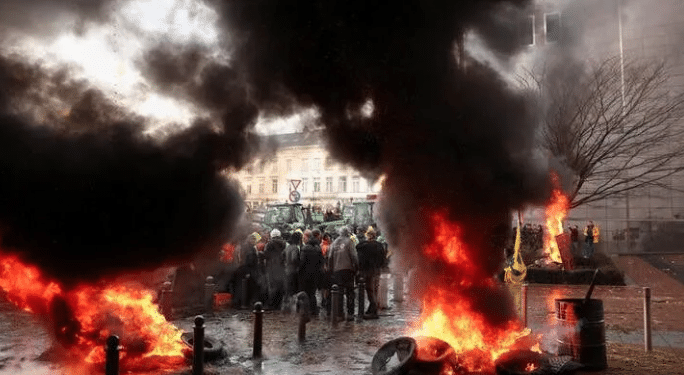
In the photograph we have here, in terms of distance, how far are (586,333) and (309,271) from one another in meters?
5.84

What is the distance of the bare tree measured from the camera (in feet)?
61.4

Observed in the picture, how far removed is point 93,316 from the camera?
6.97 metres

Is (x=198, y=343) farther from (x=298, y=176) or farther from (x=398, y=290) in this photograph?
(x=298, y=176)

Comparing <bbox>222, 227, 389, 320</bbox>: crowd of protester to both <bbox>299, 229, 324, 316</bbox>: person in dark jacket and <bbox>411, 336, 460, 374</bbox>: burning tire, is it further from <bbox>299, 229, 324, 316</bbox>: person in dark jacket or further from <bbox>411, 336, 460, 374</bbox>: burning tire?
<bbox>411, 336, 460, 374</bbox>: burning tire

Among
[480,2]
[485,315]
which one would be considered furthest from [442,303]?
[480,2]

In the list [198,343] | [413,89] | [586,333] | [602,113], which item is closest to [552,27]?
[602,113]

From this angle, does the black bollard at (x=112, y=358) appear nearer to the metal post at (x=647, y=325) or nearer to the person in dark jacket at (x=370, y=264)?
the person in dark jacket at (x=370, y=264)

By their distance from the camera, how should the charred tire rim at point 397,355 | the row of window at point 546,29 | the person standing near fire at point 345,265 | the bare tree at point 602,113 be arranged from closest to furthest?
1. the charred tire rim at point 397,355
2. the row of window at point 546,29
3. the person standing near fire at point 345,265
4. the bare tree at point 602,113

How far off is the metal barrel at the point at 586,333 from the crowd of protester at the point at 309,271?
15.3ft

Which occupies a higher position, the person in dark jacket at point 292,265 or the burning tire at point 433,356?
the person in dark jacket at point 292,265

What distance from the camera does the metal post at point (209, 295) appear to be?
437 inches

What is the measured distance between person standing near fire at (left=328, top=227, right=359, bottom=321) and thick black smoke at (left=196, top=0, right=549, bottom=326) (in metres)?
3.03

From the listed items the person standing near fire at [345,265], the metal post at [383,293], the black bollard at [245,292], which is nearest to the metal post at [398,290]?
the metal post at [383,293]

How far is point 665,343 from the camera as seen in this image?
8.40 metres
